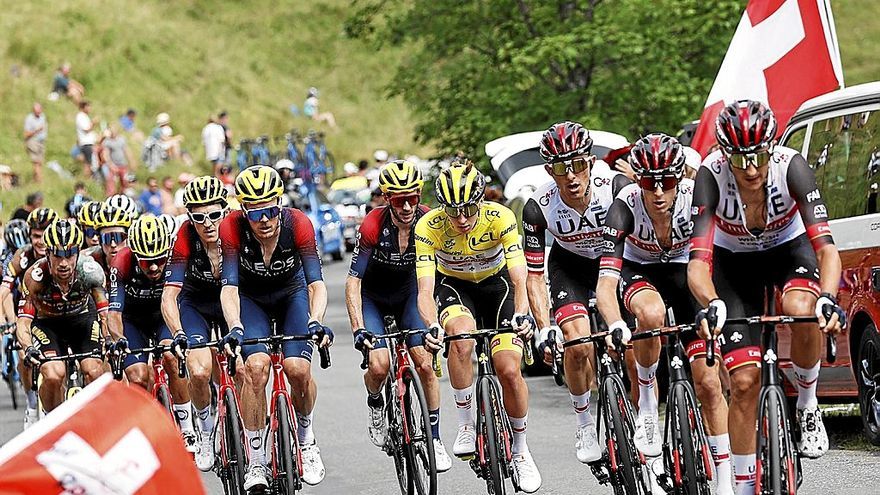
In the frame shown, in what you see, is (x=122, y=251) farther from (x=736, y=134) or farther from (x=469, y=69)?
(x=469, y=69)

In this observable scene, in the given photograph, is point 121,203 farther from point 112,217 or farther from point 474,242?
point 474,242

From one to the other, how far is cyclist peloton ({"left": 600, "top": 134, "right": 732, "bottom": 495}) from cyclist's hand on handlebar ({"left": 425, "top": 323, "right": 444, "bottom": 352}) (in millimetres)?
1109

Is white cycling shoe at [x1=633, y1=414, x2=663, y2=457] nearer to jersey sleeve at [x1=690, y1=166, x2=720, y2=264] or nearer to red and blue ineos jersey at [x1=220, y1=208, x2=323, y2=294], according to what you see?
jersey sleeve at [x1=690, y1=166, x2=720, y2=264]

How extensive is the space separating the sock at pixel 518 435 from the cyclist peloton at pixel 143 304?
3303 mm

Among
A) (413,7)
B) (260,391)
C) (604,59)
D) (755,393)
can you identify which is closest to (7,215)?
(413,7)

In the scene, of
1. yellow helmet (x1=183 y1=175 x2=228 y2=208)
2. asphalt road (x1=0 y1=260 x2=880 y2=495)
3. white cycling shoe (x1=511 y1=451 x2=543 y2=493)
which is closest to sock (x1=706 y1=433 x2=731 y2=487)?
asphalt road (x1=0 y1=260 x2=880 y2=495)

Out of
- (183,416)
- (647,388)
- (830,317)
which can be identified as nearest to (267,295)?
(183,416)

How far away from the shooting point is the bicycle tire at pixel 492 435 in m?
9.59

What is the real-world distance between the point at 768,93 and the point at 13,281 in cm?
716

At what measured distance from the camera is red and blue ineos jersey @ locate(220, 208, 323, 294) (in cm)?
1033

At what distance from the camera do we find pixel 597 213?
388 inches

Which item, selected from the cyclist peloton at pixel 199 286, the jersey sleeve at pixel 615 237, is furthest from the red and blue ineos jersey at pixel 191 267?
the jersey sleeve at pixel 615 237

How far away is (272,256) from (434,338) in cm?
147

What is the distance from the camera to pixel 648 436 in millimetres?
9320
